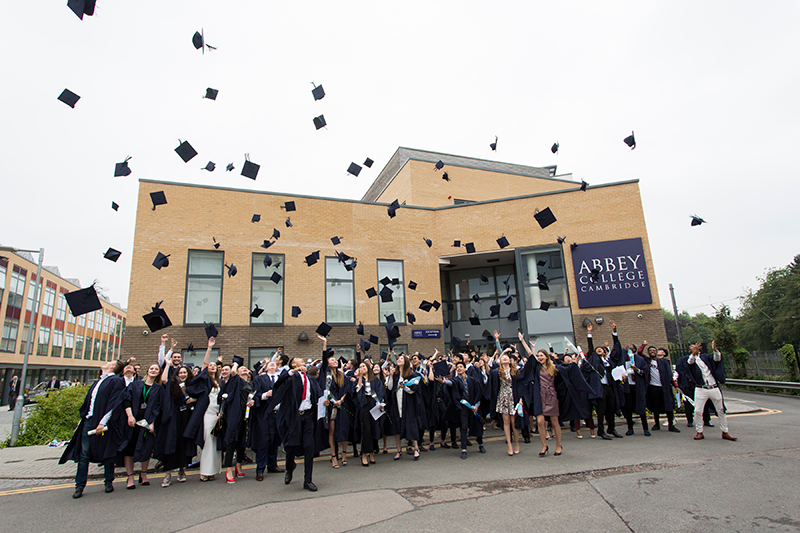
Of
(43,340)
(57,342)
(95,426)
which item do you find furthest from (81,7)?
(57,342)

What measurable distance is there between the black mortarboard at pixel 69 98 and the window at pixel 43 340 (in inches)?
1747

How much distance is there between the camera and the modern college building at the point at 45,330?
3606 centimetres

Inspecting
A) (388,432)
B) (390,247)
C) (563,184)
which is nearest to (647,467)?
(388,432)

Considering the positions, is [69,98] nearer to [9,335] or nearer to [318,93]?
[318,93]

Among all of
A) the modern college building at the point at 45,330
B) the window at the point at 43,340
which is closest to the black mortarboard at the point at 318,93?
the modern college building at the point at 45,330

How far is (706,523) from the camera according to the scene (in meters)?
4.30

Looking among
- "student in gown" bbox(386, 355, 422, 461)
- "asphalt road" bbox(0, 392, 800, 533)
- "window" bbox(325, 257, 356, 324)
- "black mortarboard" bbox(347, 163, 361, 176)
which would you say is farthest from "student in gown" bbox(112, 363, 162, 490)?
"window" bbox(325, 257, 356, 324)

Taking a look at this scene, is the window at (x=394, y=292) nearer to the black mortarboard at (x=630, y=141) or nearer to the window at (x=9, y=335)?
the black mortarboard at (x=630, y=141)

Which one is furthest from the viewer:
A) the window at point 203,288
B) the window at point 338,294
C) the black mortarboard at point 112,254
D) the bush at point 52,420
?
the window at point 338,294

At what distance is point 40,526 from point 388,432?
204 inches

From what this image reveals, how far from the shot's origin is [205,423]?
6875 mm

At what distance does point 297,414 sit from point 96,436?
2.86 m

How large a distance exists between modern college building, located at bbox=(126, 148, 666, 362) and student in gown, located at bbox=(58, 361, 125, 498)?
9208mm

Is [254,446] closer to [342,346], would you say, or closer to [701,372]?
[701,372]
